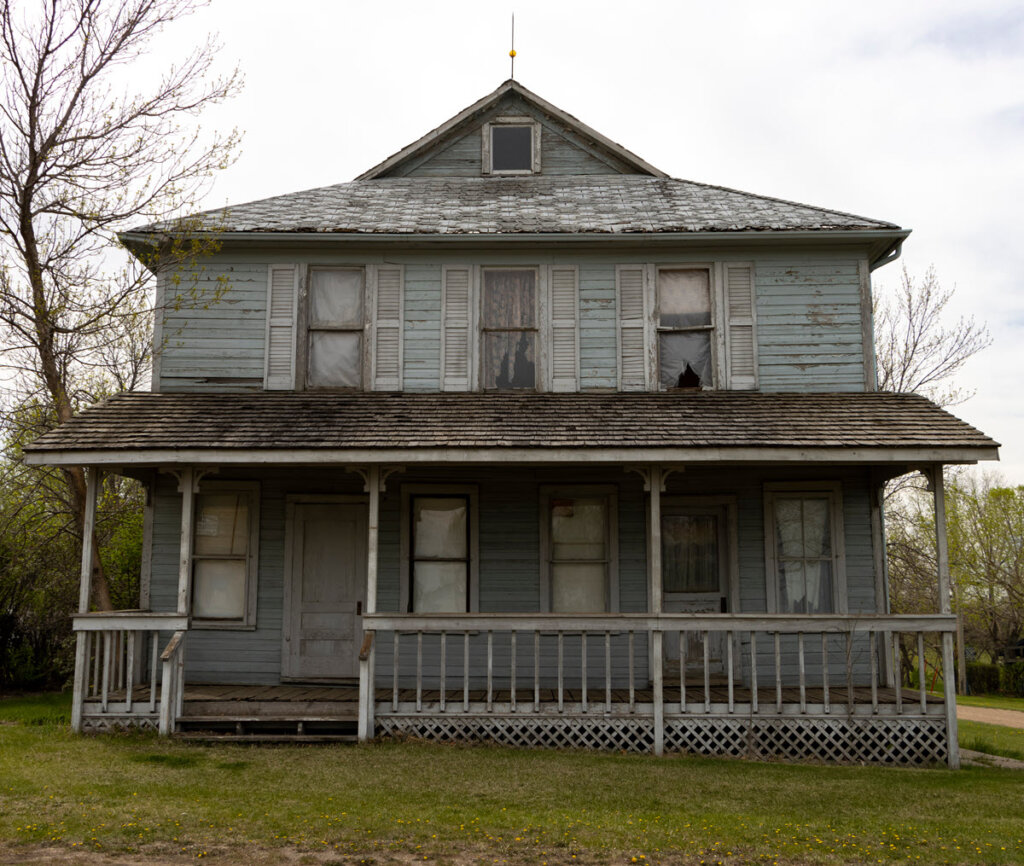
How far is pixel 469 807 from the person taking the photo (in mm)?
7148

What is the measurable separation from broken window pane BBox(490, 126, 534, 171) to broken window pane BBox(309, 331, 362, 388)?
4.15 m

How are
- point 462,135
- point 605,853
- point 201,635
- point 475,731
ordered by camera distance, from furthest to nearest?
1. point 462,135
2. point 201,635
3. point 475,731
4. point 605,853

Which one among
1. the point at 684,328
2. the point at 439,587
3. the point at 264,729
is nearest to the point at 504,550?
the point at 439,587

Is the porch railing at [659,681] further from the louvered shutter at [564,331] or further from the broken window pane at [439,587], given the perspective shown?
the louvered shutter at [564,331]

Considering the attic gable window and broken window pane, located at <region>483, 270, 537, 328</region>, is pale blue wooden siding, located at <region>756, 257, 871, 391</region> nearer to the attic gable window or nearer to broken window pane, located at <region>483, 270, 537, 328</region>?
broken window pane, located at <region>483, 270, 537, 328</region>

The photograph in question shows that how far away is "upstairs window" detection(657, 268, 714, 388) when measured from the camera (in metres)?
11.9

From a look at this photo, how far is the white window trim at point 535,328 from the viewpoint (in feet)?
39.0

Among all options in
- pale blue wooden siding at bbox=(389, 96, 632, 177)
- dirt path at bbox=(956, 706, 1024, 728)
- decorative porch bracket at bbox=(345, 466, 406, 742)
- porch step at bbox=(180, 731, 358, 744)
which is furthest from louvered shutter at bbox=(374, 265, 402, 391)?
dirt path at bbox=(956, 706, 1024, 728)

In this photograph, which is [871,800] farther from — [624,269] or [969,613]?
[969,613]

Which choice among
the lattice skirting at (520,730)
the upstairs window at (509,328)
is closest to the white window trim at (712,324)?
the upstairs window at (509,328)

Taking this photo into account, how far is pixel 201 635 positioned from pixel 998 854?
8.84m

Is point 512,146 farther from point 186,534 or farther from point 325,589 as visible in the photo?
point 186,534

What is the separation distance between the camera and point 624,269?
12102mm

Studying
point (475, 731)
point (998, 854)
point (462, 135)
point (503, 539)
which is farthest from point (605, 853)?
point (462, 135)
